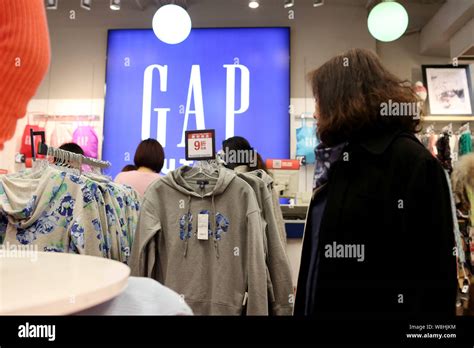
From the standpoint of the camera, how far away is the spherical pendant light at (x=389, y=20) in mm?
3322

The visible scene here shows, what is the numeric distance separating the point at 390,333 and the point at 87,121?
14.5ft

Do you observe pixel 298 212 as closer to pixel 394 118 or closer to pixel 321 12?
pixel 394 118

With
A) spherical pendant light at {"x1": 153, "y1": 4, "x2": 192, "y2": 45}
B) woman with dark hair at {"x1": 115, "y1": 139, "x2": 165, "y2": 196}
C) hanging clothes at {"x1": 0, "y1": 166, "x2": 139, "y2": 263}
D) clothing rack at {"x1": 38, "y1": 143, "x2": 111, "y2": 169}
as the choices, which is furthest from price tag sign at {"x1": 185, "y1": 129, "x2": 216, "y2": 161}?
spherical pendant light at {"x1": 153, "y1": 4, "x2": 192, "y2": 45}

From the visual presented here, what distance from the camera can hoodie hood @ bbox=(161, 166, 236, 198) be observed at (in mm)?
1652

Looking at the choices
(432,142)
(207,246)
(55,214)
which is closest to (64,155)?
(55,214)

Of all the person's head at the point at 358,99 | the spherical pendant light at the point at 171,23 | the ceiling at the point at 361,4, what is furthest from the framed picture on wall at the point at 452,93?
the person's head at the point at 358,99

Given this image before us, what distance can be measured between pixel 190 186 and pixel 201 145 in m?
0.20

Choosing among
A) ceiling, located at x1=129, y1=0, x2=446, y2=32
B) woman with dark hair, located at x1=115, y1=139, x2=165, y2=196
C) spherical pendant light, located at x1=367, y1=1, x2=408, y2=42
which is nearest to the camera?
woman with dark hair, located at x1=115, y1=139, x2=165, y2=196

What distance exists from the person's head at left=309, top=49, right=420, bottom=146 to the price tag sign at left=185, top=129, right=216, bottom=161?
73 centimetres

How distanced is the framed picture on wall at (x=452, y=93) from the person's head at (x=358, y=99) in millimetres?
3552

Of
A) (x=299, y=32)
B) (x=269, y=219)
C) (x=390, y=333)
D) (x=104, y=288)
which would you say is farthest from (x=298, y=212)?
(x=299, y=32)

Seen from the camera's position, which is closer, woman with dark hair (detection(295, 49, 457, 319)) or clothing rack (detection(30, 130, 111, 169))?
woman with dark hair (detection(295, 49, 457, 319))

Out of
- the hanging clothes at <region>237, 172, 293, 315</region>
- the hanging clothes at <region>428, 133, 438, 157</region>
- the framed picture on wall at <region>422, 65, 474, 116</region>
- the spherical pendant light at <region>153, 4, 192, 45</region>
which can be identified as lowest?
the hanging clothes at <region>237, 172, 293, 315</region>

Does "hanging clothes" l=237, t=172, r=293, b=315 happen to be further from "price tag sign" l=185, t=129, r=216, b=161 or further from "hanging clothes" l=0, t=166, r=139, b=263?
"hanging clothes" l=0, t=166, r=139, b=263
